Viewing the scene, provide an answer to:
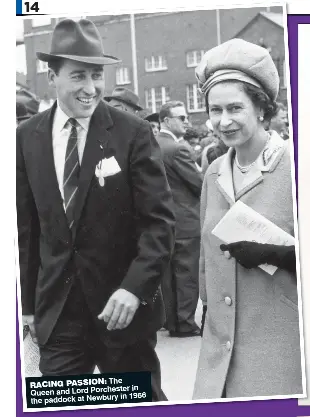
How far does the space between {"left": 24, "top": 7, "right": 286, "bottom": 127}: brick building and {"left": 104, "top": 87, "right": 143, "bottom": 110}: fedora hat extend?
1.2 inches

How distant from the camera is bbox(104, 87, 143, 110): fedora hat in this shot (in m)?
3.61

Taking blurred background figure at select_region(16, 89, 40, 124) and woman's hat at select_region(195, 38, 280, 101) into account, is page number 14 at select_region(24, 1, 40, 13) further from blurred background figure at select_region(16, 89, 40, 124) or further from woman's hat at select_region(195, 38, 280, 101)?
woman's hat at select_region(195, 38, 280, 101)

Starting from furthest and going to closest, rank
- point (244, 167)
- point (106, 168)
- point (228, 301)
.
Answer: point (106, 168) < point (244, 167) < point (228, 301)

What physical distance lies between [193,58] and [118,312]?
57.4 inches

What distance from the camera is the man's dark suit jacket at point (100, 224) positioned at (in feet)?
11.7

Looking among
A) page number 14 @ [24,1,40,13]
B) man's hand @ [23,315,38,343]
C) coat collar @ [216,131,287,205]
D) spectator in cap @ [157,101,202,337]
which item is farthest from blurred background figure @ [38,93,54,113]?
man's hand @ [23,315,38,343]

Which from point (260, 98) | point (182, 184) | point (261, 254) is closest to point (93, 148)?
point (182, 184)

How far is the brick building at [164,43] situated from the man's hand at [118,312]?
41.2 inches

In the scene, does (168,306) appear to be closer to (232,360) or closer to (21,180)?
(232,360)

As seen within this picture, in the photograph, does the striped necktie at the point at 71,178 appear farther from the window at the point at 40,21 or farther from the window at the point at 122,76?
the window at the point at 40,21

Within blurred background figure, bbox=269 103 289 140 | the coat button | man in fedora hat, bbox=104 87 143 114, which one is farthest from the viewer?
man in fedora hat, bbox=104 87 143 114

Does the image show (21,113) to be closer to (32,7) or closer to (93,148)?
(93,148)

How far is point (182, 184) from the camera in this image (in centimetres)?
366

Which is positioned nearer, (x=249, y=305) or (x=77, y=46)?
(x=249, y=305)
